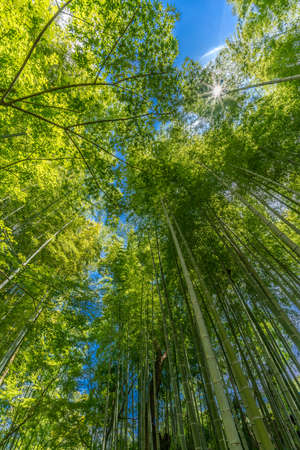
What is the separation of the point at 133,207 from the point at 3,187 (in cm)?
178

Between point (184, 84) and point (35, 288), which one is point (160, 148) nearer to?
point (184, 84)

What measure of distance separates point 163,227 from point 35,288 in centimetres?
209

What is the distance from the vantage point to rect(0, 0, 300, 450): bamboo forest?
6.15 feet

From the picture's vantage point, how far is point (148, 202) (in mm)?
2863

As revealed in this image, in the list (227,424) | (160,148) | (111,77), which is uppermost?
(160,148)

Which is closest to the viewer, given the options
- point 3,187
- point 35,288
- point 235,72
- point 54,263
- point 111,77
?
point 111,77

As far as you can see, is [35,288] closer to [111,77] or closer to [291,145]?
[111,77]

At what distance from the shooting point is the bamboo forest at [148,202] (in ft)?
6.15

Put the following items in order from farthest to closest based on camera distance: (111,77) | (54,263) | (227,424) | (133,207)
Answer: (54,263)
(133,207)
(111,77)
(227,424)

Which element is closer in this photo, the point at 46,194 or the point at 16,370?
the point at 16,370

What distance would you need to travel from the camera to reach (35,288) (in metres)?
2.29

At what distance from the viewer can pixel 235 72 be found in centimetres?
274

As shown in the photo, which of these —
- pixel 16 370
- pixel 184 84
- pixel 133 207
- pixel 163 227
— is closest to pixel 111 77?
pixel 184 84

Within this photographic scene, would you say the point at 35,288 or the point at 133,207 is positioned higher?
the point at 133,207
